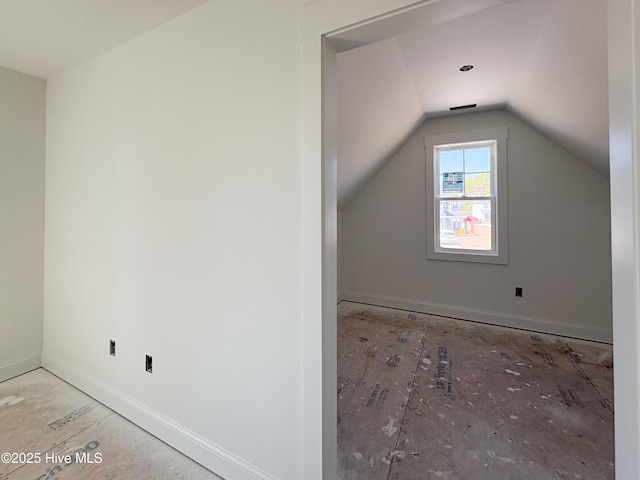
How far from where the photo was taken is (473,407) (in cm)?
193

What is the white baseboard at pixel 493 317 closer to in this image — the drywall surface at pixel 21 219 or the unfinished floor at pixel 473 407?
the unfinished floor at pixel 473 407

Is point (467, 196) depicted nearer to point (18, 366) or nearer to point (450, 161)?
point (450, 161)

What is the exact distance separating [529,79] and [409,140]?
5.08 ft

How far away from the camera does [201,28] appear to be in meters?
1.45

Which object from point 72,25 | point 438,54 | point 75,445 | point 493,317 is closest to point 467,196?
point 493,317

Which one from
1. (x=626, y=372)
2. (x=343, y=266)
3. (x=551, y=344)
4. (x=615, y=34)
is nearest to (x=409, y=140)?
(x=343, y=266)

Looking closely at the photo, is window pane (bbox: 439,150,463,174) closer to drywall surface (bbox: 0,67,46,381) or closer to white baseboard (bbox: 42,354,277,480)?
white baseboard (bbox: 42,354,277,480)

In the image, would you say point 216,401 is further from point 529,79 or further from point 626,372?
point 529,79

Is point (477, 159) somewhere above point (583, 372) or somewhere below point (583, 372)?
above

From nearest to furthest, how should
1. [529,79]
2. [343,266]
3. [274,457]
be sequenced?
[274,457], [529,79], [343,266]

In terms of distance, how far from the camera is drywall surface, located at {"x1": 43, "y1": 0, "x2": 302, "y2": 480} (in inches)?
49.3

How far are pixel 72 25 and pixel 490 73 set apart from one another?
9.51 feet

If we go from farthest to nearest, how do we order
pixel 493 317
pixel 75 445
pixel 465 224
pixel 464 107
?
1. pixel 465 224
2. pixel 493 317
3. pixel 464 107
4. pixel 75 445

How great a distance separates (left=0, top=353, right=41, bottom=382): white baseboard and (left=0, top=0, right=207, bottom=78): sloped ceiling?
7.44 feet
